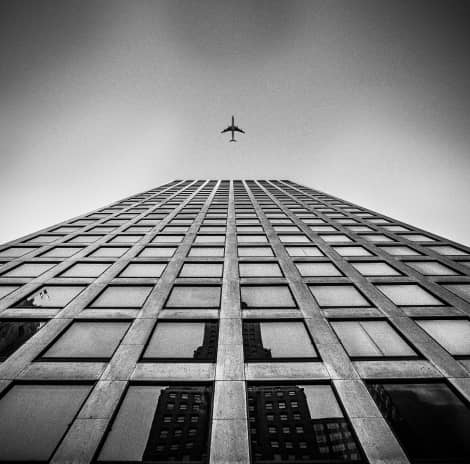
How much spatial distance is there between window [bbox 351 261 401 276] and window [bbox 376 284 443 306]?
138 centimetres

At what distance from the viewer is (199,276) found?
1408 centimetres

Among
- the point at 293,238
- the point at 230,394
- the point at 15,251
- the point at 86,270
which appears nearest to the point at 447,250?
the point at 293,238

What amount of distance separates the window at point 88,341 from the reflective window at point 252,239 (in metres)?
10.7

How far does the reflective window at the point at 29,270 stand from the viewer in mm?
14711

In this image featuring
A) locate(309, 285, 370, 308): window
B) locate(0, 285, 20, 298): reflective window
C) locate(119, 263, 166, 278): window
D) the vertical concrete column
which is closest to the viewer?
the vertical concrete column

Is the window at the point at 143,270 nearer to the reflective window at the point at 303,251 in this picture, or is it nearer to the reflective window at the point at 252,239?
the reflective window at the point at 252,239

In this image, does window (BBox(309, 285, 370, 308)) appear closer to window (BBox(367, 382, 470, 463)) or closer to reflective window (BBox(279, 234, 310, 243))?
window (BBox(367, 382, 470, 463))

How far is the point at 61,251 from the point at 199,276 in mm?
10886

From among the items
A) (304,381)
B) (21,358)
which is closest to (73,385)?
(21,358)

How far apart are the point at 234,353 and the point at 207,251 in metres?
9.69

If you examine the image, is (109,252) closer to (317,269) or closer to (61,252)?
(61,252)

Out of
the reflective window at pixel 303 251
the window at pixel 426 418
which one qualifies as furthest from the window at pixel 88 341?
the reflective window at pixel 303 251

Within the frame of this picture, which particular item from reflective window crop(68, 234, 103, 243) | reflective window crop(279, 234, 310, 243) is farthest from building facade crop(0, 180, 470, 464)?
reflective window crop(68, 234, 103, 243)

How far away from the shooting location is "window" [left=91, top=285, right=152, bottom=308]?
38.3 ft
